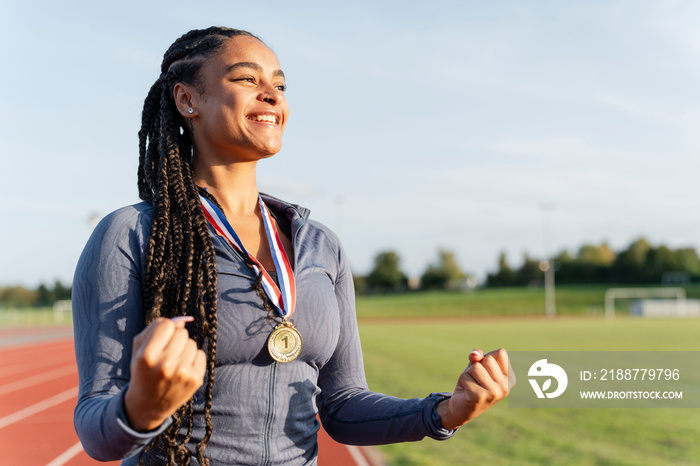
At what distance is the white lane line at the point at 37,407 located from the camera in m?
10.2

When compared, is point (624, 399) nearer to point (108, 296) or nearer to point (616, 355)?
point (616, 355)

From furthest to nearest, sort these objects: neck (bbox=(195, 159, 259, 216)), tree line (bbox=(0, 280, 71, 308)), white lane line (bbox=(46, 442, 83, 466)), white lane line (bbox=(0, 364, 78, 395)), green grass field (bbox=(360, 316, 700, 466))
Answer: tree line (bbox=(0, 280, 71, 308))
white lane line (bbox=(0, 364, 78, 395))
white lane line (bbox=(46, 442, 83, 466))
green grass field (bbox=(360, 316, 700, 466))
neck (bbox=(195, 159, 259, 216))

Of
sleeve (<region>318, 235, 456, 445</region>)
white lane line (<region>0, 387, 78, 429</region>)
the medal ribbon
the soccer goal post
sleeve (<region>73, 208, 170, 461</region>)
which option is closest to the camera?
sleeve (<region>73, 208, 170, 461</region>)

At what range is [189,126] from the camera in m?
1.94

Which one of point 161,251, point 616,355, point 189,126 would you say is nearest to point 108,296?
point 161,251

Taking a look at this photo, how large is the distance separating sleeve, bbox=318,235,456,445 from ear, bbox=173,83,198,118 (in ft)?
1.99

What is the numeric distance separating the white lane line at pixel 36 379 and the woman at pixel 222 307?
44.3ft

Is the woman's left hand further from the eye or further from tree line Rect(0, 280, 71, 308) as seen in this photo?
tree line Rect(0, 280, 71, 308)

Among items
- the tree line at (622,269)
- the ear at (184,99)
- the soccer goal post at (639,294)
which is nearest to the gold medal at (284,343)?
the ear at (184,99)

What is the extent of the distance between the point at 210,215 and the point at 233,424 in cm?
55

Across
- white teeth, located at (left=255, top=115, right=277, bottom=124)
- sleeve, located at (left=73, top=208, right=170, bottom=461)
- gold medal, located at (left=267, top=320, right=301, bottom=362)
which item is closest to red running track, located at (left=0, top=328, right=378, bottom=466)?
gold medal, located at (left=267, top=320, right=301, bottom=362)

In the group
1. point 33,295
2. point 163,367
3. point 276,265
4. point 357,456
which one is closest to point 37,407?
point 357,456

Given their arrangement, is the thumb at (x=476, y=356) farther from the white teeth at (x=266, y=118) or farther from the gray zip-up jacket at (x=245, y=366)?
the white teeth at (x=266, y=118)

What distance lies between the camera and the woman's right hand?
1.11m
